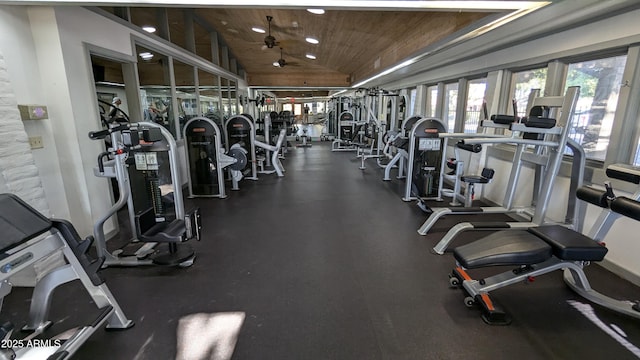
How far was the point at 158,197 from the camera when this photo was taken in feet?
9.85

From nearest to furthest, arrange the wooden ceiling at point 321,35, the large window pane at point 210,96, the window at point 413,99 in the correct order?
the wooden ceiling at point 321,35, the large window pane at point 210,96, the window at point 413,99

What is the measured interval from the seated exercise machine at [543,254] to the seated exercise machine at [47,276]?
2370 mm

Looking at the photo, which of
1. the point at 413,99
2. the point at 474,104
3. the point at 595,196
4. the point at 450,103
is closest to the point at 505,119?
the point at 595,196

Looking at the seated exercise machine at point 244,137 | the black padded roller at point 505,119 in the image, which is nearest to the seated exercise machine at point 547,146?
the black padded roller at point 505,119

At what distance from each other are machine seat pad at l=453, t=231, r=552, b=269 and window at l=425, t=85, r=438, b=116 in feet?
16.7

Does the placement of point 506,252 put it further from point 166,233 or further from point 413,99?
point 413,99

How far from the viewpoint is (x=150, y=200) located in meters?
3.04

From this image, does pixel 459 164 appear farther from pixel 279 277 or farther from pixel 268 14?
pixel 268 14

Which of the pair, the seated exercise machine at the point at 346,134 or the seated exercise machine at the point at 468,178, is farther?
the seated exercise machine at the point at 346,134

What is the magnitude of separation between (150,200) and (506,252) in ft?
10.5

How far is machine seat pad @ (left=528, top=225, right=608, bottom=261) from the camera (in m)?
1.95

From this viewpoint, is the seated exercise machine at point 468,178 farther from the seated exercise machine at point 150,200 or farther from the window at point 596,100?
the seated exercise machine at point 150,200

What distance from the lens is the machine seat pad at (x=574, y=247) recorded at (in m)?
1.95

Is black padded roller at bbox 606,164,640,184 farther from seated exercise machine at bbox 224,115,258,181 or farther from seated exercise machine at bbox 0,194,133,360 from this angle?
seated exercise machine at bbox 224,115,258,181
